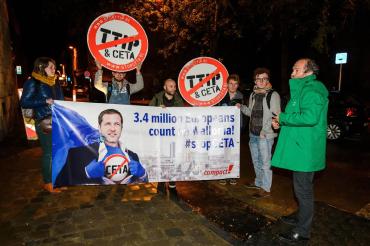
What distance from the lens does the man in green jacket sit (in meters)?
3.44

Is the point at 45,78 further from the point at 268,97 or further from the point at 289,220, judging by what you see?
the point at 289,220

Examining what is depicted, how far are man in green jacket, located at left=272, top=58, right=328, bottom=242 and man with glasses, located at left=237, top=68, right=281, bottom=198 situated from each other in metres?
1.22

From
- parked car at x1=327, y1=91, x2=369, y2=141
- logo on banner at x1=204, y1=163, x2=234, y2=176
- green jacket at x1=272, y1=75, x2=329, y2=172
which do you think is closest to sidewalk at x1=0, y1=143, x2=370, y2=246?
logo on banner at x1=204, y1=163, x2=234, y2=176

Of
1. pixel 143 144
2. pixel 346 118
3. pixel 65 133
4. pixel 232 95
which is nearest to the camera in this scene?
pixel 65 133

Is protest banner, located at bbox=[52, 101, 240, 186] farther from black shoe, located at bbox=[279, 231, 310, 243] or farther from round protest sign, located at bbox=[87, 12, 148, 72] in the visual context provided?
black shoe, located at bbox=[279, 231, 310, 243]

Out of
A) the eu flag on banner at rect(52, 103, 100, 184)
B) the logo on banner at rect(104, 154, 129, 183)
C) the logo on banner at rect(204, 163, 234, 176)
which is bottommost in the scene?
the logo on banner at rect(204, 163, 234, 176)

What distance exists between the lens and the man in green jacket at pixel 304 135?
135 inches

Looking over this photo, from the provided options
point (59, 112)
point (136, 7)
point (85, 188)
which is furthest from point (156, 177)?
point (136, 7)

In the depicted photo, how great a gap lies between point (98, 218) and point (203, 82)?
2.73 m

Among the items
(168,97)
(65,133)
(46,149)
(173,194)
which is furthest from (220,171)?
(46,149)

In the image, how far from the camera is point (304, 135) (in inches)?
140

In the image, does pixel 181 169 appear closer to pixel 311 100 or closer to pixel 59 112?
pixel 59 112

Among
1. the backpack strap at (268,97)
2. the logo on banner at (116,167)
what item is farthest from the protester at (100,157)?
the backpack strap at (268,97)

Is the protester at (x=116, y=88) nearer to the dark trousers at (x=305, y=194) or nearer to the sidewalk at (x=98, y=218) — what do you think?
the sidewalk at (x=98, y=218)
